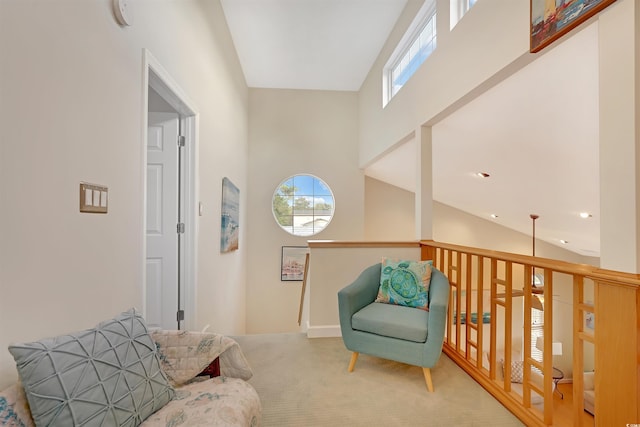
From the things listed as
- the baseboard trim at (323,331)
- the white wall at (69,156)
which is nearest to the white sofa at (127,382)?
the white wall at (69,156)

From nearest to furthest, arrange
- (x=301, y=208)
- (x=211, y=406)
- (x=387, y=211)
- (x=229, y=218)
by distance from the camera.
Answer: (x=211, y=406) < (x=229, y=218) < (x=301, y=208) < (x=387, y=211)

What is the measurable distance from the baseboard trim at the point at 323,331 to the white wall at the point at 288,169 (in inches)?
105

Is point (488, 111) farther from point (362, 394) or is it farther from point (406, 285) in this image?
point (362, 394)

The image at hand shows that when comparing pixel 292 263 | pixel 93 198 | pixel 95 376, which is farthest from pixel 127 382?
pixel 292 263

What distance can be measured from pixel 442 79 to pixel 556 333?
17.4 ft

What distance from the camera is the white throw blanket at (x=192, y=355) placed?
1280 millimetres

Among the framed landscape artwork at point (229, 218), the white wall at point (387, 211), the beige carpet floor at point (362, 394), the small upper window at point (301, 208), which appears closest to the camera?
the beige carpet floor at point (362, 394)

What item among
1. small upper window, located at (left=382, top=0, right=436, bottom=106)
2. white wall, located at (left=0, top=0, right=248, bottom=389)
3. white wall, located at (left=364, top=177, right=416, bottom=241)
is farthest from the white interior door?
white wall, located at (left=364, top=177, right=416, bottom=241)

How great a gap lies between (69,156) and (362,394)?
1.92 m

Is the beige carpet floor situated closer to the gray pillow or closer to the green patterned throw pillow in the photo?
the green patterned throw pillow

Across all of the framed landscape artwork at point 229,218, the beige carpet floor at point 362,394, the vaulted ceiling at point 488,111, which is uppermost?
the vaulted ceiling at point 488,111

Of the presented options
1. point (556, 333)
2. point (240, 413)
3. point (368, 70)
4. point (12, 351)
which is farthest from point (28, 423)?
point (556, 333)

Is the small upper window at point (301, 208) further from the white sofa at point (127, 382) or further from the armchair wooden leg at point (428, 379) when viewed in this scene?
the white sofa at point (127, 382)

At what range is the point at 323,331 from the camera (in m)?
2.77
